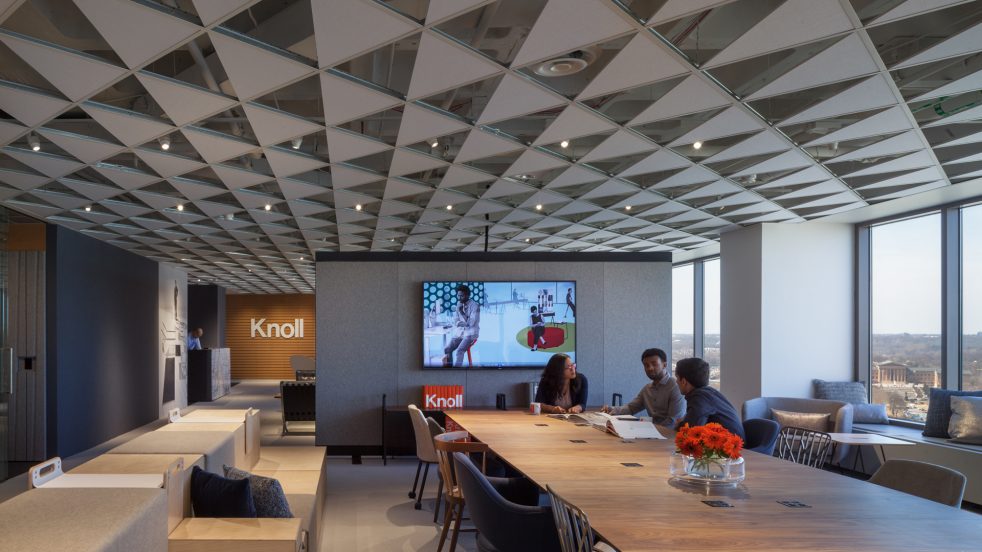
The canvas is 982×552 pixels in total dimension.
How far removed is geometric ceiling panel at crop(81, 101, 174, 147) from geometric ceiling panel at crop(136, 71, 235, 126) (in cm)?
23

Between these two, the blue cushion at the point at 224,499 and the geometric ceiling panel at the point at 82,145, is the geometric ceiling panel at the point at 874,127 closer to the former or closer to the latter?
the blue cushion at the point at 224,499

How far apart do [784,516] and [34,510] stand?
8.12 feet

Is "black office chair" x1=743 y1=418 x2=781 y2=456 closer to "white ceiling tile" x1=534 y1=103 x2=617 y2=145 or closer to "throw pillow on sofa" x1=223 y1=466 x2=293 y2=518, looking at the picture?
"white ceiling tile" x1=534 y1=103 x2=617 y2=145

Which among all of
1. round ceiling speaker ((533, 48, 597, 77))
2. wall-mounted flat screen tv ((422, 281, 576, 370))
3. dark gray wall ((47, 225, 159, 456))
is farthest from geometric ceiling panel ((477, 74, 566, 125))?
dark gray wall ((47, 225, 159, 456))

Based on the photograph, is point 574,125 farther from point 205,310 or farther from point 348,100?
point 205,310

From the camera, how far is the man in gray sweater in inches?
225

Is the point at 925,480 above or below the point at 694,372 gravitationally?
below

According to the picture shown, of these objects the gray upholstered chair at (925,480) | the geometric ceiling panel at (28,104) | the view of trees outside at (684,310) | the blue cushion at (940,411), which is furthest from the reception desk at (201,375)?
the gray upholstered chair at (925,480)

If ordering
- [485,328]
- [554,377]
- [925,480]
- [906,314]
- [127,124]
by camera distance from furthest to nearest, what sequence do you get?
[485,328] < [906,314] < [554,377] < [127,124] < [925,480]

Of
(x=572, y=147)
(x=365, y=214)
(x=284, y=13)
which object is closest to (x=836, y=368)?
(x=572, y=147)

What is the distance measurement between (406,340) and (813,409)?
16.4ft

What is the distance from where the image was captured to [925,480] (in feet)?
10.8

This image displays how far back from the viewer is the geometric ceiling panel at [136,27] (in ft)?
11.1

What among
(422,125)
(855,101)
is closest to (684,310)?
(855,101)
